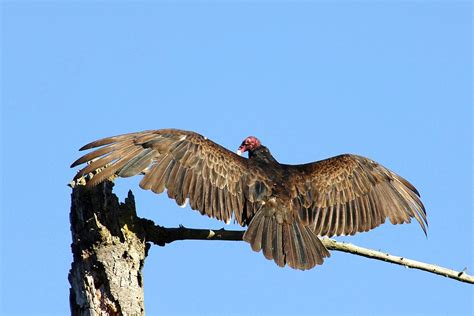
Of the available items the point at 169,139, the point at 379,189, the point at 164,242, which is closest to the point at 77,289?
the point at 164,242

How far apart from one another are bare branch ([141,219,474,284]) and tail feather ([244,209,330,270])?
253mm

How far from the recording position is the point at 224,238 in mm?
4863

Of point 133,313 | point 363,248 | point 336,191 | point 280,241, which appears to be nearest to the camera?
point 133,313

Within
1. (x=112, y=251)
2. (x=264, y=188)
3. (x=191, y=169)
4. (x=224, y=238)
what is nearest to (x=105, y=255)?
(x=112, y=251)

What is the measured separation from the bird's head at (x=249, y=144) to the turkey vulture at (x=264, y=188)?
0.17 metres

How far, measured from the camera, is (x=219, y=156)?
5.54 m

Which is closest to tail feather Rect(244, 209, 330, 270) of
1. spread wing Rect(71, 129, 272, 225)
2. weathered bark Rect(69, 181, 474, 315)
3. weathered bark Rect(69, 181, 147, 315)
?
spread wing Rect(71, 129, 272, 225)

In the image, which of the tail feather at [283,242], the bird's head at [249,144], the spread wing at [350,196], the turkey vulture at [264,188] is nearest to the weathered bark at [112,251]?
the turkey vulture at [264,188]

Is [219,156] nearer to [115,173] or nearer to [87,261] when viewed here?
[115,173]

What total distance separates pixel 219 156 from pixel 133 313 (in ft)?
5.03

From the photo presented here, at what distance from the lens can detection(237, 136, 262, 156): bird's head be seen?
20.9 feet

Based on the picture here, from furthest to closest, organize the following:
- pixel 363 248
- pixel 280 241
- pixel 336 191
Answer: pixel 336 191
pixel 280 241
pixel 363 248

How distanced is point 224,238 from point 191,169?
711mm

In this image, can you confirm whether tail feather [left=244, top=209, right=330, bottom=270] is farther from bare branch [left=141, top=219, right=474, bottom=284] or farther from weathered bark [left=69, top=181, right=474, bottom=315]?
weathered bark [left=69, top=181, right=474, bottom=315]
